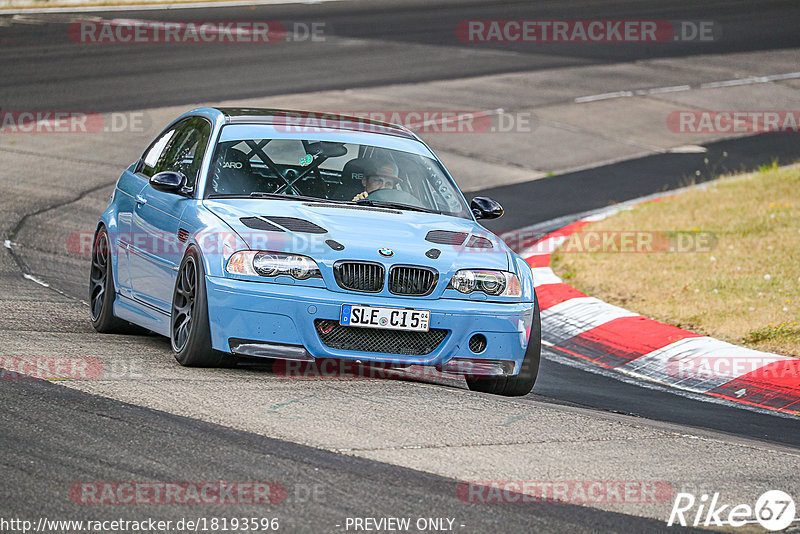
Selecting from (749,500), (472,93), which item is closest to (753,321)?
(749,500)

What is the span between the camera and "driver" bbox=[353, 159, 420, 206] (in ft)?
27.1

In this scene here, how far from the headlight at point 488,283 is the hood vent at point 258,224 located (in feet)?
3.42

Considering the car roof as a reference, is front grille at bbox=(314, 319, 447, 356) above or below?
below

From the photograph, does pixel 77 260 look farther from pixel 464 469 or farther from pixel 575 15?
pixel 575 15

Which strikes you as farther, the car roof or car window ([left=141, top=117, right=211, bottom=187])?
the car roof

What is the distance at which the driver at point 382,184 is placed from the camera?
27.1 ft

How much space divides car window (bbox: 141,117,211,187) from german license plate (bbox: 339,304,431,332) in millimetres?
1670

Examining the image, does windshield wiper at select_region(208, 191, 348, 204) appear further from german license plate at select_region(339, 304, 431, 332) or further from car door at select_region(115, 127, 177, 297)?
german license plate at select_region(339, 304, 431, 332)
